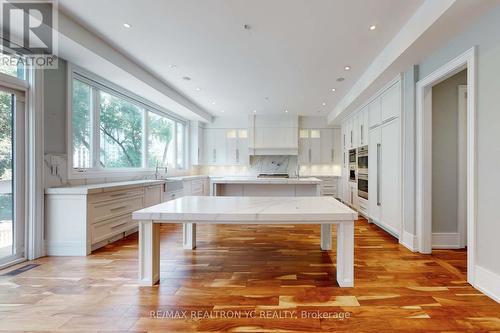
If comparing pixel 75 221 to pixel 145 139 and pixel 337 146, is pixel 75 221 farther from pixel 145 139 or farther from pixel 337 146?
pixel 337 146

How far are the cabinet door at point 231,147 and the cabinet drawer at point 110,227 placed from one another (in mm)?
4424

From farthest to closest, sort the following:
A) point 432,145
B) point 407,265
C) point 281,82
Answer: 1. point 281,82
2. point 432,145
3. point 407,265

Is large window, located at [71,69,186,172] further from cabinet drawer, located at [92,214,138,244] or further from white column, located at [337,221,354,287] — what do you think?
white column, located at [337,221,354,287]

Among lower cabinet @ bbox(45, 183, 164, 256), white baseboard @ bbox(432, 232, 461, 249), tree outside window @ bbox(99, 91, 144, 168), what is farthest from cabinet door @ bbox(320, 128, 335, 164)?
lower cabinet @ bbox(45, 183, 164, 256)

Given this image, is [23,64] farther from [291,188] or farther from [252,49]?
[291,188]

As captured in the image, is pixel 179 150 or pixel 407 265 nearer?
pixel 407 265

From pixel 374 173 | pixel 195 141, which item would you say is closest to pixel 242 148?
pixel 195 141

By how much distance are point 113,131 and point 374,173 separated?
4876 mm

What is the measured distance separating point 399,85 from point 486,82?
1.53 m

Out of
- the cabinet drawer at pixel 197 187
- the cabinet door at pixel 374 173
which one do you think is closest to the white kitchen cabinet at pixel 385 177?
the cabinet door at pixel 374 173

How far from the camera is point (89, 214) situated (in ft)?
9.96

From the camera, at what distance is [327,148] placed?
7.86 meters

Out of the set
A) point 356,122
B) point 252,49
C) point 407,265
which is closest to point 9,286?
point 252,49

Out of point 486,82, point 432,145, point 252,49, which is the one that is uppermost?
point 252,49
